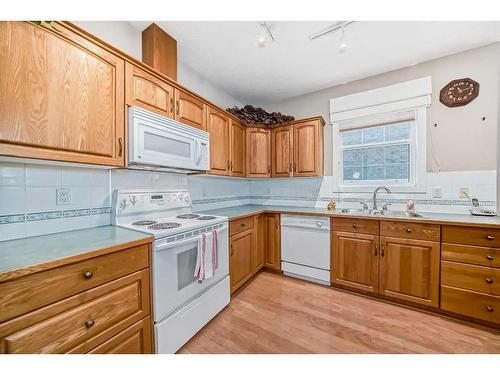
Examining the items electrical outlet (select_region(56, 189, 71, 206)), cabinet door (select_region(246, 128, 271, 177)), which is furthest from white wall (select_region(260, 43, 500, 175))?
electrical outlet (select_region(56, 189, 71, 206))

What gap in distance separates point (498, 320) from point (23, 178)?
349 centimetres

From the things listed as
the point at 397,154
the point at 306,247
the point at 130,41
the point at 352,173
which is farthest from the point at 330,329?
the point at 130,41

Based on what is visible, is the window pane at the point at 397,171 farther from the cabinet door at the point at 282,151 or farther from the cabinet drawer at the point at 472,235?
the cabinet door at the point at 282,151

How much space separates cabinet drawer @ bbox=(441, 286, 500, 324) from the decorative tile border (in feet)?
9.63

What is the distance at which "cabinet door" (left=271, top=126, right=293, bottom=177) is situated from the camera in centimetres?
280

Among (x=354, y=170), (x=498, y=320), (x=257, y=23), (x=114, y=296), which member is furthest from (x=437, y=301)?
(x=257, y=23)

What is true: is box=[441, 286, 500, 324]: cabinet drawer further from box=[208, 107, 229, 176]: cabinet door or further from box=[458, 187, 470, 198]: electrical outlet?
box=[208, 107, 229, 176]: cabinet door

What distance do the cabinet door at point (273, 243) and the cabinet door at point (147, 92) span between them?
1708 mm

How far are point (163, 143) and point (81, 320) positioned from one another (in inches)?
47.4

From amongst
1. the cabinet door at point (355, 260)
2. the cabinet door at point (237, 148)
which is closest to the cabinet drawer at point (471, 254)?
the cabinet door at point (355, 260)

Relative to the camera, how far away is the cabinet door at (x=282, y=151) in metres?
2.80

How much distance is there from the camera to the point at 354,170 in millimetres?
2729
